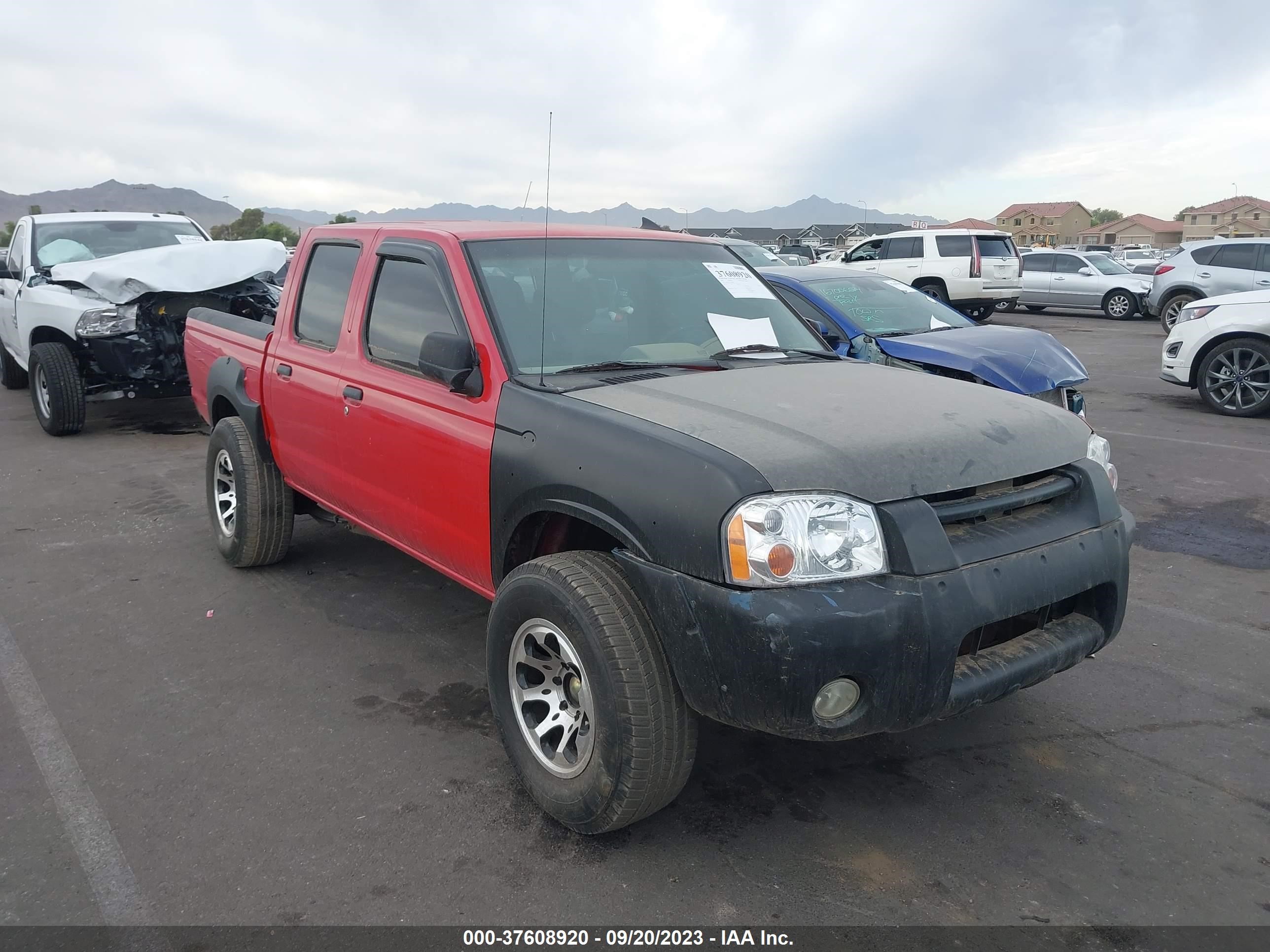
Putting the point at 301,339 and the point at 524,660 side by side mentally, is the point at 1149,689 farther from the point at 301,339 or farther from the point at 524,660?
the point at 301,339

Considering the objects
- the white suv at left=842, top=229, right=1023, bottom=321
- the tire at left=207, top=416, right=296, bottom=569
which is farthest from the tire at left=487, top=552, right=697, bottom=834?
the white suv at left=842, top=229, right=1023, bottom=321

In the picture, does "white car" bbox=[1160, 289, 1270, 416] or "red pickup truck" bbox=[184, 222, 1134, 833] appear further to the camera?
"white car" bbox=[1160, 289, 1270, 416]

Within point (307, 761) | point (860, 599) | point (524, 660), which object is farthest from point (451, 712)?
point (860, 599)

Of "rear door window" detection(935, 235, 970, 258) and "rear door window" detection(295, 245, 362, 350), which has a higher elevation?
"rear door window" detection(935, 235, 970, 258)

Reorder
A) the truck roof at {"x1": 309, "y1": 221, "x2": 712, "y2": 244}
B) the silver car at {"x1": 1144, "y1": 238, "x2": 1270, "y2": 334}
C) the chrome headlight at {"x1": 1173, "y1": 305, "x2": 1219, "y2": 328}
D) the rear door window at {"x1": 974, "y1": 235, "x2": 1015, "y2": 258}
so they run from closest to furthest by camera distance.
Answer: the truck roof at {"x1": 309, "y1": 221, "x2": 712, "y2": 244}, the chrome headlight at {"x1": 1173, "y1": 305, "x2": 1219, "y2": 328}, the silver car at {"x1": 1144, "y1": 238, "x2": 1270, "y2": 334}, the rear door window at {"x1": 974, "y1": 235, "x2": 1015, "y2": 258}

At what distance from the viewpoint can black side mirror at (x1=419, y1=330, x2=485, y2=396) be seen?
317 centimetres

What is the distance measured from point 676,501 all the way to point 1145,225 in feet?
423

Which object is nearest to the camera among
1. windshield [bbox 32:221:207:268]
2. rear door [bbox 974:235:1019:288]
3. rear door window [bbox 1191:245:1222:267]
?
windshield [bbox 32:221:207:268]

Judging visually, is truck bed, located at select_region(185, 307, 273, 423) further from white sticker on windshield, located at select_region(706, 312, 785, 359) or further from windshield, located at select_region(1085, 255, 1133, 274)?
windshield, located at select_region(1085, 255, 1133, 274)

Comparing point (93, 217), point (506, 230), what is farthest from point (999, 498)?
point (93, 217)

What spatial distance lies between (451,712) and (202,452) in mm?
5668

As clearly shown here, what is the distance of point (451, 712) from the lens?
3.65m

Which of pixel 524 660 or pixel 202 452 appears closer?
pixel 524 660

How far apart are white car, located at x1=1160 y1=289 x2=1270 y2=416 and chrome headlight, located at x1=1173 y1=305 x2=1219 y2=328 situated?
1 cm
